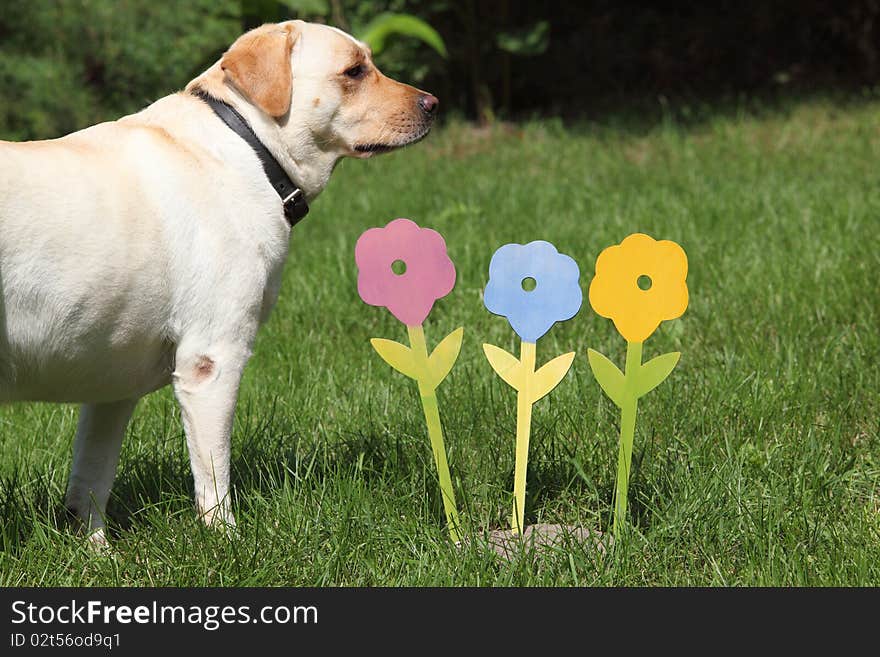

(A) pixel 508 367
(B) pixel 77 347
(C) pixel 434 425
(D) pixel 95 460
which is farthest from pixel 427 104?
(D) pixel 95 460

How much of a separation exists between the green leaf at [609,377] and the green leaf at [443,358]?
0.37 m

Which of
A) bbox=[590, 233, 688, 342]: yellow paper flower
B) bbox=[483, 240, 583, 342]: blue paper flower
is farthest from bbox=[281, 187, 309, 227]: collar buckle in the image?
bbox=[590, 233, 688, 342]: yellow paper flower

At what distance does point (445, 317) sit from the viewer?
5121 millimetres

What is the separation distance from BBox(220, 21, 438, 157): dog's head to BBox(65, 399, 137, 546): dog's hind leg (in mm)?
993

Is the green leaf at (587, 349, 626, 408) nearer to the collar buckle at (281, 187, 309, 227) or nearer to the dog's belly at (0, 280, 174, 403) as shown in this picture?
the collar buckle at (281, 187, 309, 227)

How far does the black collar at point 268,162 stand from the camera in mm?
3143

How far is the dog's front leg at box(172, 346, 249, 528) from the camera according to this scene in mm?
3014

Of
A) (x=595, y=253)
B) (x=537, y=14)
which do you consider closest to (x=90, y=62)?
(x=537, y=14)

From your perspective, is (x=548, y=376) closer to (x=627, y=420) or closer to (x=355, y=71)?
(x=627, y=420)

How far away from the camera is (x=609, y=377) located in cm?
301

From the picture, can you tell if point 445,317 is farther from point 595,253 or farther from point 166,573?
point 166,573

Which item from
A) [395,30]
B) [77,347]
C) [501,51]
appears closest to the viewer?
[77,347]

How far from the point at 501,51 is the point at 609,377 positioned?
789cm

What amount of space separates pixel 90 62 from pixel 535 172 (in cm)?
474
